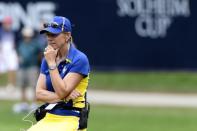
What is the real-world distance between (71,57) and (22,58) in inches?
452

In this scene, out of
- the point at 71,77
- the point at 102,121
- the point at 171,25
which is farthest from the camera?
the point at 171,25

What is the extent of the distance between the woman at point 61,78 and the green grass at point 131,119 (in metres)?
7.33

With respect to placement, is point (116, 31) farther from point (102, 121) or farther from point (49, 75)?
point (49, 75)

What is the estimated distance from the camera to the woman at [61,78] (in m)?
9.02

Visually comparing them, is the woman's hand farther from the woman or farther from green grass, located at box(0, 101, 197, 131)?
green grass, located at box(0, 101, 197, 131)

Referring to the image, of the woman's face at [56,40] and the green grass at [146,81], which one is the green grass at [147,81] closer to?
the green grass at [146,81]

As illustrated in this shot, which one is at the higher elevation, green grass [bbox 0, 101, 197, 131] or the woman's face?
the woman's face

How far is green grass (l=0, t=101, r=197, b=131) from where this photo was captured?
56.7 ft

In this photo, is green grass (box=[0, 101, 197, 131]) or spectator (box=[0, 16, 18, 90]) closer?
green grass (box=[0, 101, 197, 131])

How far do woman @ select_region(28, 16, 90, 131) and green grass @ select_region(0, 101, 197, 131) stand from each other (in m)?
7.33

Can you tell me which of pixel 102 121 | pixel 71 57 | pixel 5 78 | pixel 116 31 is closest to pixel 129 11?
pixel 116 31

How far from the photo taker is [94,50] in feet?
85.3

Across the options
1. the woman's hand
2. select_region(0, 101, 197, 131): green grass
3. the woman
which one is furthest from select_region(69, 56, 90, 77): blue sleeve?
select_region(0, 101, 197, 131): green grass

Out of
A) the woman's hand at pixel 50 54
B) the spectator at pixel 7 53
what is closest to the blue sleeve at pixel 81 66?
the woman's hand at pixel 50 54
